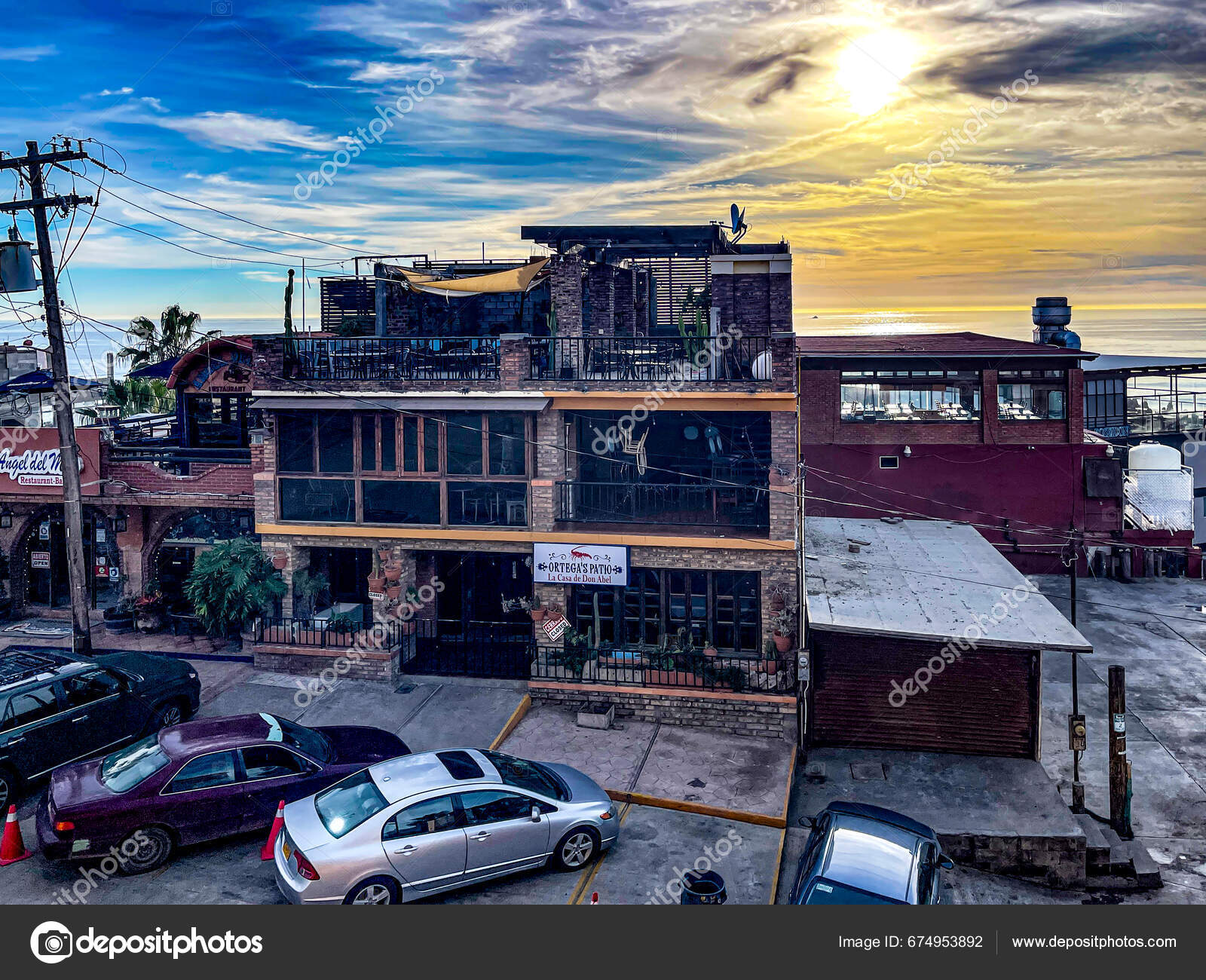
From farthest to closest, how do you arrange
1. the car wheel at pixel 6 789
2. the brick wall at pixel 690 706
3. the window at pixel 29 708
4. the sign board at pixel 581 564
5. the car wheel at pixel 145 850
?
the sign board at pixel 581 564 < the brick wall at pixel 690 706 < the window at pixel 29 708 < the car wheel at pixel 6 789 < the car wheel at pixel 145 850

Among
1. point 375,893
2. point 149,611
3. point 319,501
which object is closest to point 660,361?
point 319,501

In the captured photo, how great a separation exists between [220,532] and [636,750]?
11.7 metres

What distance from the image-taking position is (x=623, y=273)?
2456 centimetres

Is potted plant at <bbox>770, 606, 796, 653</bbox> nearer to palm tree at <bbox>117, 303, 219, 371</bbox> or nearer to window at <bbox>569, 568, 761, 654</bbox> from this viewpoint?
window at <bbox>569, 568, 761, 654</bbox>

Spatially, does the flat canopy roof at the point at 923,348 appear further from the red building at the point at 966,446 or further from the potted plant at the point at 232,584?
the potted plant at the point at 232,584

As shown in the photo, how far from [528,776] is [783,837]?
3.87m

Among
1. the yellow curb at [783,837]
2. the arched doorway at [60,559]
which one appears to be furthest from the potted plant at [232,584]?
the yellow curb at [783,837]

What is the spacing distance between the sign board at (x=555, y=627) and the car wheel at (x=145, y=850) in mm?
7853

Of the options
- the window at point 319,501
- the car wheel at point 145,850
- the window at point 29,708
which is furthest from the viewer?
the window at point 319,501

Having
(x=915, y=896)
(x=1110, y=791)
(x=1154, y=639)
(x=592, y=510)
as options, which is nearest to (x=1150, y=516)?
(x=1154, y=639)

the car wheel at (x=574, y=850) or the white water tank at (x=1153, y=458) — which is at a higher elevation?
the white water tank at (x=1153, y=458)

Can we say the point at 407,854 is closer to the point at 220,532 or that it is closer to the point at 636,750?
the point at 636,750

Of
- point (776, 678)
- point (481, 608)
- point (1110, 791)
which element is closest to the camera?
point (1110, 791)

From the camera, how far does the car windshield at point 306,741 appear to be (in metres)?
12.3
